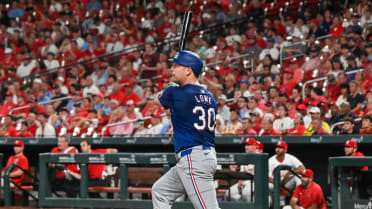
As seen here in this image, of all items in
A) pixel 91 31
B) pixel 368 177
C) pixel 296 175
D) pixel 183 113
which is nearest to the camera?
pixel 183 113

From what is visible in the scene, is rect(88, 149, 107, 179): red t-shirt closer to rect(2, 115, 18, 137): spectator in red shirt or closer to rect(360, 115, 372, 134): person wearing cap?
rect(360, 115, 372, 134): person wearing cap

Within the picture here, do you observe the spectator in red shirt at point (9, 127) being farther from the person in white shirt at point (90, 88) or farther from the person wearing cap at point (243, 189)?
the person wearing cap at point (243, 189)

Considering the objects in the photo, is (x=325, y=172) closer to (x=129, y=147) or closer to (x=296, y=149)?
(x=296, y=149)

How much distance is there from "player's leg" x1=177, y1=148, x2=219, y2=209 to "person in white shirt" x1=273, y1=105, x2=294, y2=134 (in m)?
6.03

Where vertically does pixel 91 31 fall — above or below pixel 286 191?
above

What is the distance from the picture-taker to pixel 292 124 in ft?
37.3

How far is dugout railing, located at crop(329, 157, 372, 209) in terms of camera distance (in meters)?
7.91

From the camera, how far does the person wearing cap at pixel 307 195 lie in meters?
9.41

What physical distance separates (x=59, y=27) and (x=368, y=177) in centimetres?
1311

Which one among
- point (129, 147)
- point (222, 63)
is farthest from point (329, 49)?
point (129, 147)

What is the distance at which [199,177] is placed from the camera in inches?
211

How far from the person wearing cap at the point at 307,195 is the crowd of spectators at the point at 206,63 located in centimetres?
120

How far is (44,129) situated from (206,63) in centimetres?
375

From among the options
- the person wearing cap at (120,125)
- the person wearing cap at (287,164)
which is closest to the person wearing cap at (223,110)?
the person wearing cap at (120,125)
